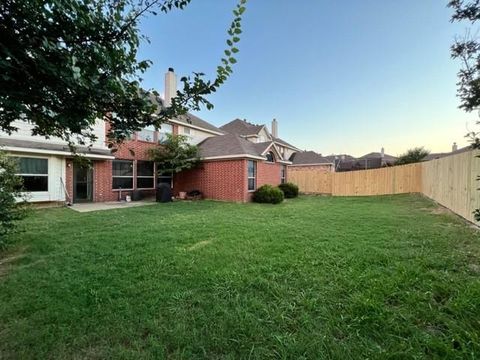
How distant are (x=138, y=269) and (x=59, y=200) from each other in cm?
1045

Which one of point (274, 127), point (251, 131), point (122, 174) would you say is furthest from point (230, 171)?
point (274, 127)

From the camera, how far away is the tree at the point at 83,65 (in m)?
1.48

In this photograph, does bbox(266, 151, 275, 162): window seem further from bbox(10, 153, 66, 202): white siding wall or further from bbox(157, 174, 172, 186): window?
bbox(10, 153, 66, 202): white siding wall

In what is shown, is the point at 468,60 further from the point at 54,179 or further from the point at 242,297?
the point at 54,179

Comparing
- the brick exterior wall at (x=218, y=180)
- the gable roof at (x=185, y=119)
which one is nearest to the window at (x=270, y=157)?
the brick exterior wall at (x=218, y=180)

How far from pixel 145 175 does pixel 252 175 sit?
6.98m

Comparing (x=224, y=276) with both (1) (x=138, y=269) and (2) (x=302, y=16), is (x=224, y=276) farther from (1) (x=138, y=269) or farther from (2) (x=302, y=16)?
(2) (x=302, y=16)

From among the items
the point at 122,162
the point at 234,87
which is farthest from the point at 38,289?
the point at 234,87

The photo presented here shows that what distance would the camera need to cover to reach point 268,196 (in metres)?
13.7

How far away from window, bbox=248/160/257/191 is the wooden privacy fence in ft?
26.3

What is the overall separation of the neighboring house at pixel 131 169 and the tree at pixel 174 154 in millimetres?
815

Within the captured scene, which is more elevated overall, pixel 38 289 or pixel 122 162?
pixel 122 162

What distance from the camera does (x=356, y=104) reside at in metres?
Result: 13.5

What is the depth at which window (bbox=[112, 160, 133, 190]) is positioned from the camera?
14.0 meters
